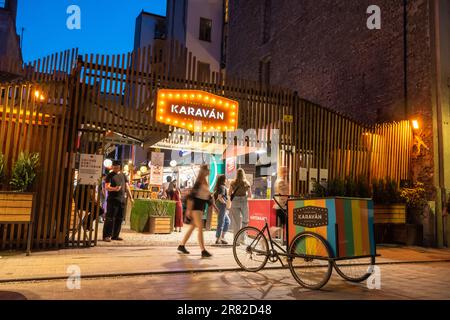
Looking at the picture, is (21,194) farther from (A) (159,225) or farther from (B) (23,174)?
(A) (159,225)

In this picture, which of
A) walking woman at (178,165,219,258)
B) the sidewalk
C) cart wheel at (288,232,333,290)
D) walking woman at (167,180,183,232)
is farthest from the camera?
walking woman at (167,180,183,232)

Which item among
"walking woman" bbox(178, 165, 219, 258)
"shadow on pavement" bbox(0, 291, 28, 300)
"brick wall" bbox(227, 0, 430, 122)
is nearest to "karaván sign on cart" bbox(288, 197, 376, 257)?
"walking woman" bbox(178, 165, 219, 258)

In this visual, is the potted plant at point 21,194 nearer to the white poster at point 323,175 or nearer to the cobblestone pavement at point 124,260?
the cobblestone pavement at point 124,260

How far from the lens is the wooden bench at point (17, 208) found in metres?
7.33

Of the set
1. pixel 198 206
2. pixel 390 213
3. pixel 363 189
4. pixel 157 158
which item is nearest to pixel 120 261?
pixel 198 206

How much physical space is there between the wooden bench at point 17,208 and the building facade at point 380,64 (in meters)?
10.3

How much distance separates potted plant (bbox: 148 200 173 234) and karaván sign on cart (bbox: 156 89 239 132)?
10.7 ft

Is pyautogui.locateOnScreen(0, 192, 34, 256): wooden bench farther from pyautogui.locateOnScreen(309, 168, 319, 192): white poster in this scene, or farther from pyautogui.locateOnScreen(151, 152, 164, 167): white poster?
pyautogui.locateOnScreen(309, 168, 319, 192): white poster

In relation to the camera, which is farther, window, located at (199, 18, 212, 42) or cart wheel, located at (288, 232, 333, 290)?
window, located at (199, 18, 212, 42)

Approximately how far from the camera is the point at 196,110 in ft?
34.1

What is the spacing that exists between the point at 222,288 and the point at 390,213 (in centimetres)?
723

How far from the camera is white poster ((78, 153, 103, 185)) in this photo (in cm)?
876
